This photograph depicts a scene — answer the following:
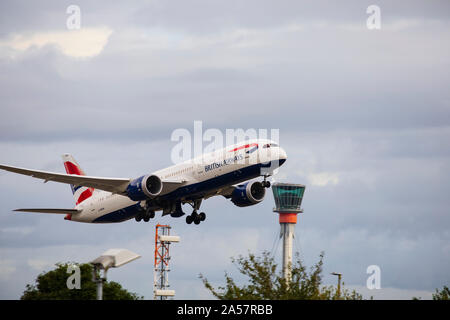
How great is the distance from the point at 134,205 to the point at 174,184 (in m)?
7.68

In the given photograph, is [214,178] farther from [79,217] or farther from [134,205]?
[79,217]

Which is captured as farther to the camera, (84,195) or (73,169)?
(73,169)

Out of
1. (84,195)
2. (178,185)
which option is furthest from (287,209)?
(178,185)

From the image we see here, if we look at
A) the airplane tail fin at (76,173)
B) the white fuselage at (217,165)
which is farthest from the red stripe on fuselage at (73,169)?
the white fuselage at (217,165)

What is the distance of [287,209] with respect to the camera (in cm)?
19625

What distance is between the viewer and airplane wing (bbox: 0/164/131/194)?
241ft

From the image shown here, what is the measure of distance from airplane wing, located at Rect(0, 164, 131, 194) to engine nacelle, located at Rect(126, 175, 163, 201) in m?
2.93

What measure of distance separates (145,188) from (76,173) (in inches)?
853

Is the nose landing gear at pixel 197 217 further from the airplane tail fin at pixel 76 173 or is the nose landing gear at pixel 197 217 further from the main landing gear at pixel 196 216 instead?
the airplane tail fin at pixel 76 173

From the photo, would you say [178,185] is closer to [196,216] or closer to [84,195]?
[196,216]

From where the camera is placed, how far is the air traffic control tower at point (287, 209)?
196 metres

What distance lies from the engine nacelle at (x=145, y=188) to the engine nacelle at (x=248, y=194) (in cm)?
954

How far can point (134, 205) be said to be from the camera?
Result: 270 feet

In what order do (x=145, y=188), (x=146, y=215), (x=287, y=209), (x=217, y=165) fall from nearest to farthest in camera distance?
(x=217, y=165), (x=145, y=188), (x=146, y=215), (x=287, y=209)
